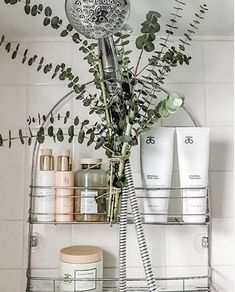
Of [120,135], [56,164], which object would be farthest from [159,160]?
[56,164]

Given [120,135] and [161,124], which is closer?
[120,135]

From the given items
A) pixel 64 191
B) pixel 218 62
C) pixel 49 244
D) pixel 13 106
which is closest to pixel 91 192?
pixel 64 191

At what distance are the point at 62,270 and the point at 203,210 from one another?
0.32m

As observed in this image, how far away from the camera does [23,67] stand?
1000 millimetres

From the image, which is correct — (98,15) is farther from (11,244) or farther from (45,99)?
(11,244)

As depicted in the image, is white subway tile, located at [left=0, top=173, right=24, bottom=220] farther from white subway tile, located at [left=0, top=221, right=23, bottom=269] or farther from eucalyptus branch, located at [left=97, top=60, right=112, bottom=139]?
eucalyptus branch, located at [left=97, top=60, right=112, bottom=139]

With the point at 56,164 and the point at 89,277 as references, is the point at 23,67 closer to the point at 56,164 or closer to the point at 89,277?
the point at 56,164

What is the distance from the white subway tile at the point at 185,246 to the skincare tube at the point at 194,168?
12cm

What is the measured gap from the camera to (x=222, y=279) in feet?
3.15

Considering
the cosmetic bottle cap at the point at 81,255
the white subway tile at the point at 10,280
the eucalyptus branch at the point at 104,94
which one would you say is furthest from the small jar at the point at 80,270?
the eucalyptus branch at the point at 104,94

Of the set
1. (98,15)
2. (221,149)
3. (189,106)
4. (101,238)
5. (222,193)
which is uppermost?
(98,15)

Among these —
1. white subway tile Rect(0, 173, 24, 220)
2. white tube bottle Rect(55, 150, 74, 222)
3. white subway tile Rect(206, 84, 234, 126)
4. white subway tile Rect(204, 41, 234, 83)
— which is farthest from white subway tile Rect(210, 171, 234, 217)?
white subway tile Rect(0, 173, 24, 220)

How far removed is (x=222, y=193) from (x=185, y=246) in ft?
0.49

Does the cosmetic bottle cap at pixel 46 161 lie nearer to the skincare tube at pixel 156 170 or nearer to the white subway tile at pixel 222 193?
the skincare tube at pixel 156 170
